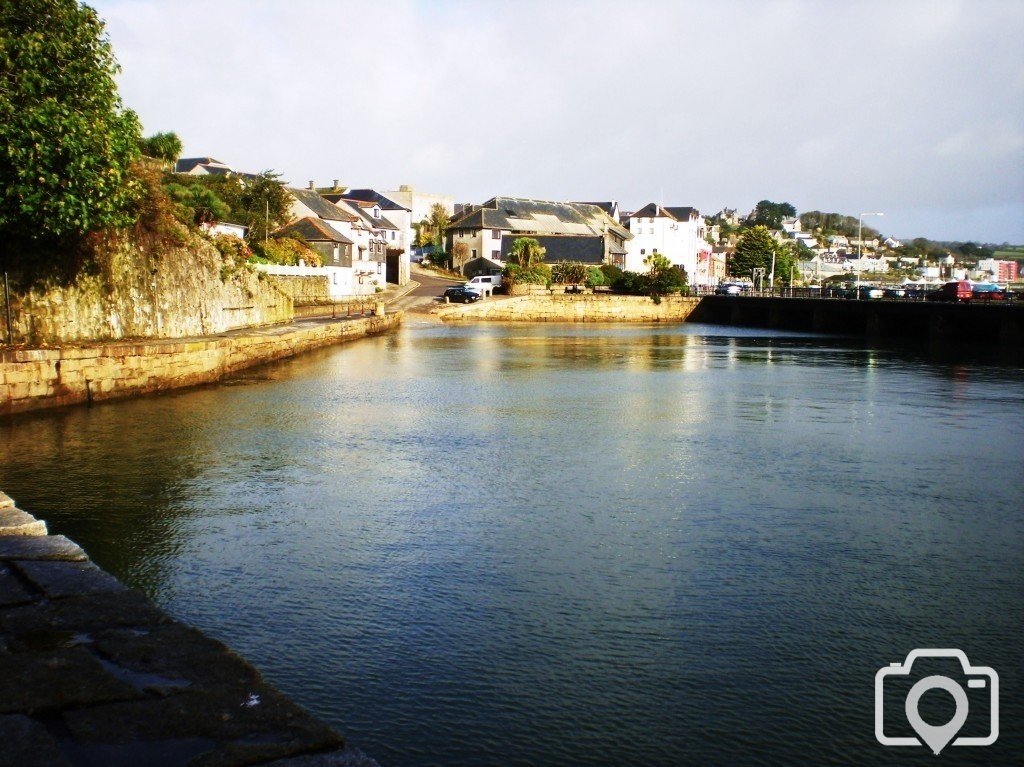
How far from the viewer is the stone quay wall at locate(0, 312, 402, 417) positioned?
22781mm

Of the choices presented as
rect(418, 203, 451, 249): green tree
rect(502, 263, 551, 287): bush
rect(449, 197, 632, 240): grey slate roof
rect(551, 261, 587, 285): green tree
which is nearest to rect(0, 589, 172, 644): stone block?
rect(502, 263, 551, 287): bush

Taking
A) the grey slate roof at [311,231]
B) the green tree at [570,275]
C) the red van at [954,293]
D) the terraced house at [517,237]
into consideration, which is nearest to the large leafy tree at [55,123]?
the grey slate roof at [311,231]

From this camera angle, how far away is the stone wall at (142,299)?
83.3 ft

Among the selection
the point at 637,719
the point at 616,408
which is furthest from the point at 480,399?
the point at 637,719

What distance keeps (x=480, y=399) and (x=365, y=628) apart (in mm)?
19099

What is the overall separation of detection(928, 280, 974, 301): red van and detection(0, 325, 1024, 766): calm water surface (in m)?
40.7

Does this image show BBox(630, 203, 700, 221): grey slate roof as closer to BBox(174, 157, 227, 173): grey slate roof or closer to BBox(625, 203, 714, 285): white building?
BBox(625, 203, 714, 285): white building

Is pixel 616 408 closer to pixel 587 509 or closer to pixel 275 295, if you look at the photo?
pixel 587 509

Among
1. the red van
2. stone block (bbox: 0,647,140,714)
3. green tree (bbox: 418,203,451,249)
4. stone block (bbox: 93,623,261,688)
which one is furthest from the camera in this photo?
→ green tree (bbox: 418,203,451,249)

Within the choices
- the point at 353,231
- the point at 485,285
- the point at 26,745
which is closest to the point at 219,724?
the point at 26,745

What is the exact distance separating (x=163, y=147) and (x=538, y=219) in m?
67.3

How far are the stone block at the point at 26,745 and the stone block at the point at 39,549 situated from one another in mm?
3318

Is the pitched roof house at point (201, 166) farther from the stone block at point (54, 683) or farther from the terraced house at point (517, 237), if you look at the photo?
the stone block at point (54, 683)

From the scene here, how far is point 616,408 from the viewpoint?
26969 millimetres
